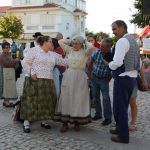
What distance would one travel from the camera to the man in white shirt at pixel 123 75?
638 cm

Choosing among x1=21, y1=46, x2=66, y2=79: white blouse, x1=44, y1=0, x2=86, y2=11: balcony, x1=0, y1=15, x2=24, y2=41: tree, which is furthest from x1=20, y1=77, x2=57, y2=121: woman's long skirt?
x1=44, y1=0, x2=86, y2=11: balcony

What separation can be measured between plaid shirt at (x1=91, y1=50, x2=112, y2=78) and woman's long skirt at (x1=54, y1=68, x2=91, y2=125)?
1.96 feet

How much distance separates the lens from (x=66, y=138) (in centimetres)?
679

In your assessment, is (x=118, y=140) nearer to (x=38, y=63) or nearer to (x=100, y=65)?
(x=100, y=65)

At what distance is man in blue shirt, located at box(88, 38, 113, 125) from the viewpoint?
763 centimetres

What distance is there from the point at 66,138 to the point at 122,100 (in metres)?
1.13

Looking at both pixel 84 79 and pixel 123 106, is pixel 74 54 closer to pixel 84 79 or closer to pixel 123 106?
pixel 84 79

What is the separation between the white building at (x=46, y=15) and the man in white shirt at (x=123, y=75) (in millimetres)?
53081

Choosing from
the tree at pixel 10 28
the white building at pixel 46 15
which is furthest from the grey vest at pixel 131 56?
the white building at pixel 46 15

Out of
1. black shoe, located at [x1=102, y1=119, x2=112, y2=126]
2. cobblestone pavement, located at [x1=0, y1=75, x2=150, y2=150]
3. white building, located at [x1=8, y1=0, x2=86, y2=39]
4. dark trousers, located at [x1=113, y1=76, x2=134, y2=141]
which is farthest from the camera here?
white building, located at [x1=8, y1=0, x2=86, y2=39]

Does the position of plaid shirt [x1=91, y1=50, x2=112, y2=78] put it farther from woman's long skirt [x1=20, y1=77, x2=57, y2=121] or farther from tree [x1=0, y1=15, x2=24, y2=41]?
tree [x1=0, y1=15, x2=24, y2=41]

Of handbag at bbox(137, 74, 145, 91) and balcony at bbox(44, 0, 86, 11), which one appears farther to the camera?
balcony at bbox(44, 0, 86, 11)

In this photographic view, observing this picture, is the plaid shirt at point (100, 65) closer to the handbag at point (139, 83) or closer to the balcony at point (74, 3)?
the handbag at point (139, 83)

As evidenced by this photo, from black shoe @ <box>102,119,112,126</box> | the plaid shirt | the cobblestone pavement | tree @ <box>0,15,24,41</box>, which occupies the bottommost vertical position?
the cobblestone pavement
